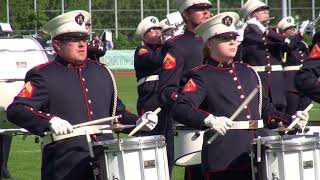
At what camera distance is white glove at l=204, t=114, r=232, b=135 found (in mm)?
7066

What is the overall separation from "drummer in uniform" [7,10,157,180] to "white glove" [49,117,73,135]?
Result: 20cm

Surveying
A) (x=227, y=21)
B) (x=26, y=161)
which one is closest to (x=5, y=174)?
(x=26, y=161)

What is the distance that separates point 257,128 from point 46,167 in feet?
4.67

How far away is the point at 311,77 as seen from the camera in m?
8.31

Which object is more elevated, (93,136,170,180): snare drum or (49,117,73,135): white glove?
(49,117,73,135): white glove

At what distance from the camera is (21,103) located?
286 inches

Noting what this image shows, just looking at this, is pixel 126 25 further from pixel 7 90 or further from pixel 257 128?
pixel 257 128

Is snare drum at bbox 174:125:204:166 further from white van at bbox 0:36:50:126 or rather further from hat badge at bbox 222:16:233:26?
white van at bbox 0:36:50:126

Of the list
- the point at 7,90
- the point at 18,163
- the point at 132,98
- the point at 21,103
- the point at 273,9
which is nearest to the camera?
the point at 21,103

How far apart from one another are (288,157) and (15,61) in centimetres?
512

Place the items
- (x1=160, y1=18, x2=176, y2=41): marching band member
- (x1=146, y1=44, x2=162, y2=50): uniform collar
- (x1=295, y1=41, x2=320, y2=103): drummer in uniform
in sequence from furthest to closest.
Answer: (x1=160, y1=18, x2=176, y2=41): marching band member < (x1=146, y1=44, x2=162, y2=50): uniform collar < (x1=295, y1=41, x2=320, y2=103): drummer in uniform

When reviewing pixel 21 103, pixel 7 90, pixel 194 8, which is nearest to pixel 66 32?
pixel 21 103

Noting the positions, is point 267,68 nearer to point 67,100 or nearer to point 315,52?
point 315,52

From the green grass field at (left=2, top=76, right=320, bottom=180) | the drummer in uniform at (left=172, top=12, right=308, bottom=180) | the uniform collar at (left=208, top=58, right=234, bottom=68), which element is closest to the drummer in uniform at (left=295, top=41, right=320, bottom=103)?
the drummer in uniform at (left=172, top=12, right=308, bottom=180)
